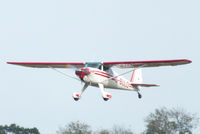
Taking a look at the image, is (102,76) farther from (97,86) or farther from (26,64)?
(26,64)

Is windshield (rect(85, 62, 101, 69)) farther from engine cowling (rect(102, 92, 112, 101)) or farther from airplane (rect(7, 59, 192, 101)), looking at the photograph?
engine cowling (rect(102, 92, 112, 101))

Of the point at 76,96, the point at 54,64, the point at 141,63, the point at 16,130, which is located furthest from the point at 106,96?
the point at 16,130

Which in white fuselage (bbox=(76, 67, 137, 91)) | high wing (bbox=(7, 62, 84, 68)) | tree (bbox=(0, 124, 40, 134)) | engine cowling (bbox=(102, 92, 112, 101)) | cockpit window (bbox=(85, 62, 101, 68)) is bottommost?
tree (bbox=(0, 124, 40, 134))

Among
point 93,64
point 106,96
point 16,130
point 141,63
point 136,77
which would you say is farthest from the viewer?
point 16,130

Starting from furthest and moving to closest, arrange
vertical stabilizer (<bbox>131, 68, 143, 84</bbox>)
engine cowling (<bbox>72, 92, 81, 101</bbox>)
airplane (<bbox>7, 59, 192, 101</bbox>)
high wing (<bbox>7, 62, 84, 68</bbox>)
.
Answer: vertical stabilizer (<bbox>131, 68, 143, 84</bbox>) → high wing (<bbox>7, 62, 84, 68</bbox>) → engine cowling (<bbox>72, 92, 81, 101</bbox>) → airplane (<bbox>7, 59, 192, 101</bbox>)

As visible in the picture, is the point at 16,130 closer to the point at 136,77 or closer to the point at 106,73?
the point at 136,77

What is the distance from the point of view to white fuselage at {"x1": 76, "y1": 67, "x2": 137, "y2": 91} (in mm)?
39094

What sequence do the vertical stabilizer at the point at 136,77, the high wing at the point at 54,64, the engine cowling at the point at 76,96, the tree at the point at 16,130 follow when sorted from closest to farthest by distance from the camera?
the engine cowling at the point at 76,96 < the high wing at the point at 54,64 < the vertical stabilizer at the point at 136,77 < the tree at the point at 16,130

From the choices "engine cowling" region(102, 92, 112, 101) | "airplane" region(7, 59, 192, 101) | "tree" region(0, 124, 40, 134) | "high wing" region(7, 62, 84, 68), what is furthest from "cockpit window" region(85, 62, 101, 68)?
"tree" region(0, 124, 40, 134)

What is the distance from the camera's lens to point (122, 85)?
4194cm

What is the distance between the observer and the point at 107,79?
40281 mm

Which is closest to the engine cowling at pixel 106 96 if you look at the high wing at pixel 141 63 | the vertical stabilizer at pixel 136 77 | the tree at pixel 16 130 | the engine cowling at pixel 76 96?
the engine cowling at pixel 76 96

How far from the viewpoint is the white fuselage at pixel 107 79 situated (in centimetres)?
3909

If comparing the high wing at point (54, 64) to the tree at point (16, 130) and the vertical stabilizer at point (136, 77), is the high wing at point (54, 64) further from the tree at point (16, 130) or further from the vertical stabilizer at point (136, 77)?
the tree at point (16, 130)
